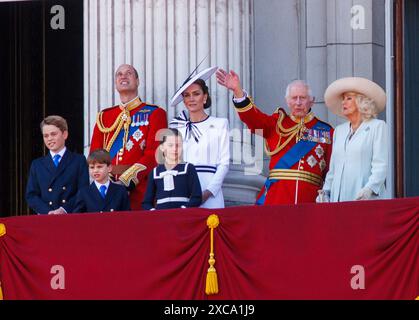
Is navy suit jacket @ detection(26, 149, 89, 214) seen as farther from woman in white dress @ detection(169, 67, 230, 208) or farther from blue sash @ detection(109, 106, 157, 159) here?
woman in white dress @ detection(169, 67, 230, 208)

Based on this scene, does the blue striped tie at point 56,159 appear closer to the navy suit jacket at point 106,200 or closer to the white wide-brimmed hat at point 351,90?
the navy suit jacket at point 106,200

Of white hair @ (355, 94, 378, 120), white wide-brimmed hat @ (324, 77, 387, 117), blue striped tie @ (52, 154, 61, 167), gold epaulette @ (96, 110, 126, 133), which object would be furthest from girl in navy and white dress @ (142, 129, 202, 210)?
white hair @ (355, 94, 378, 120)

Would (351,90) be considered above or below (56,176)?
above

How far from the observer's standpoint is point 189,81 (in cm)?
1731

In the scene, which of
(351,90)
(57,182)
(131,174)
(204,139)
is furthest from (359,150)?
(57,182)

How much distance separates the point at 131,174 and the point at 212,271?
68.1 inches

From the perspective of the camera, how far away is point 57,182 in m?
17.3

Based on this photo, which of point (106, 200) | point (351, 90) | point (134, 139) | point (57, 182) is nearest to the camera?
point (351, 90)

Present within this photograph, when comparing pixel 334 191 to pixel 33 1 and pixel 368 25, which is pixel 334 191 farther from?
pixel 33 1

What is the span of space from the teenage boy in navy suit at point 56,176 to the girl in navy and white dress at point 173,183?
82 centimetres

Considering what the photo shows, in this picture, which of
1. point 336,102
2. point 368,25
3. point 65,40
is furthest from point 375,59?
point 65,40

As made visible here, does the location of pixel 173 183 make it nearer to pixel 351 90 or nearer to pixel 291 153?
pixel 291 153

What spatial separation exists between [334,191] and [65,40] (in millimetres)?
5616

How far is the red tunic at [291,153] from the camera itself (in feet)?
55.9
